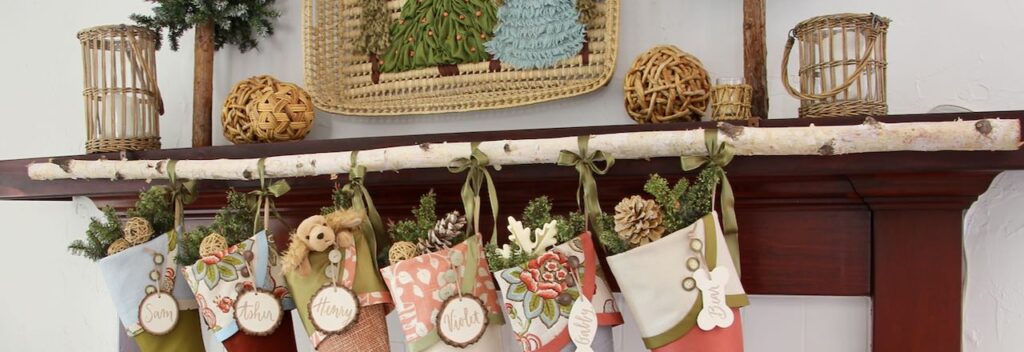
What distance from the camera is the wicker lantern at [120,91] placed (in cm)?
109

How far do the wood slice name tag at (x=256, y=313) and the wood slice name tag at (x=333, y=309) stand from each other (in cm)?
9

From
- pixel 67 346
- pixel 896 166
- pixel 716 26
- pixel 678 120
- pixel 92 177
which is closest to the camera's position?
pixel 896 166

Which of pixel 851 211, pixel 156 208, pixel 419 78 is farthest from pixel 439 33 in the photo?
pixel 851 211

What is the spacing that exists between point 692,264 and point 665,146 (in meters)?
0.12

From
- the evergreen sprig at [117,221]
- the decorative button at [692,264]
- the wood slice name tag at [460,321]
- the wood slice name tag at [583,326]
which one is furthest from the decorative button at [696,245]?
the evergreen sprig at [117,221]

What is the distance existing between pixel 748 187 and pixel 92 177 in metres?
0.88

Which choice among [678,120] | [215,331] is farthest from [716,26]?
[215,331]

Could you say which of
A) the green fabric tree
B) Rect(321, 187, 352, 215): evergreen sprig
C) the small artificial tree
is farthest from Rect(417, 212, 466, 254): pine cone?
the small artificial tree

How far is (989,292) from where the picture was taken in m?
0.82

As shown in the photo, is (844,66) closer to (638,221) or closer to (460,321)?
(638,221)

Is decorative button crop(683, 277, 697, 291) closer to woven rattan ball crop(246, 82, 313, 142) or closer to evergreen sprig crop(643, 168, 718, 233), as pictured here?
evergreen sprig crop(643, 168, 718, 233)

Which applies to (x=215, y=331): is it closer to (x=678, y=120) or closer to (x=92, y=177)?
(x=92, y=177)

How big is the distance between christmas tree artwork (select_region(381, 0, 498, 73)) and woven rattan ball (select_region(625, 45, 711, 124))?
0.27 m

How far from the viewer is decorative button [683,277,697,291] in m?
0.76
